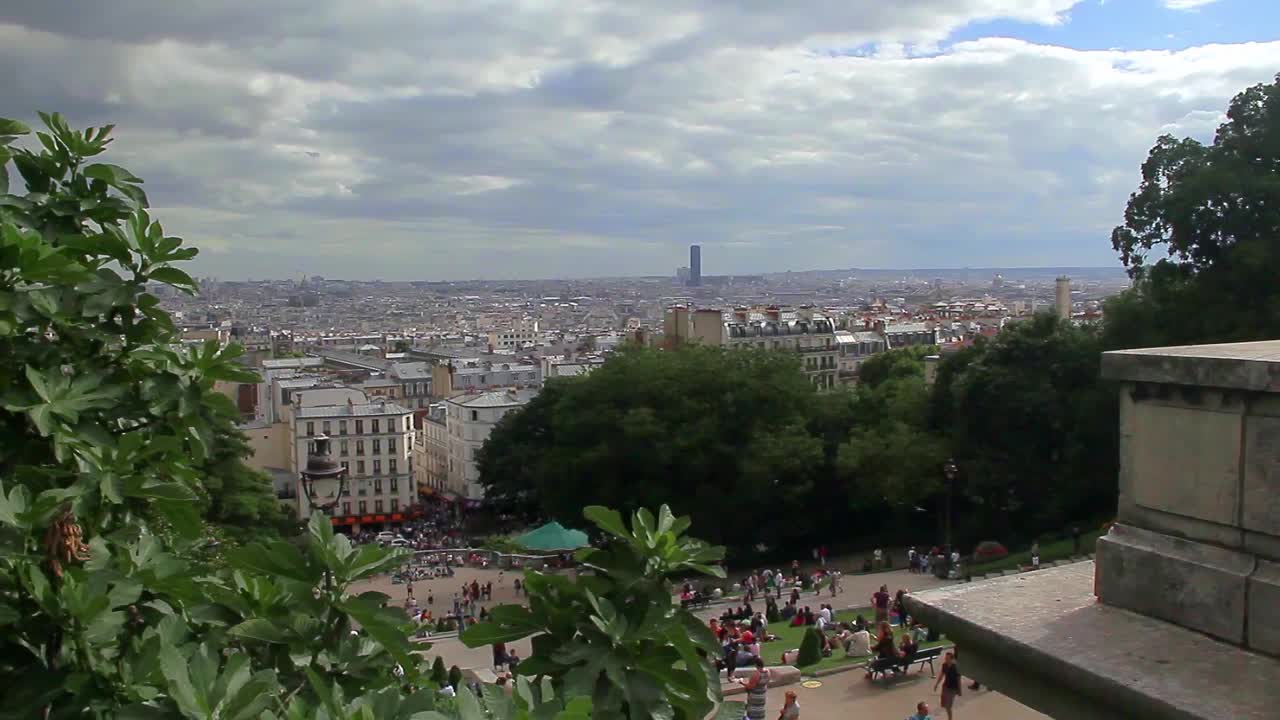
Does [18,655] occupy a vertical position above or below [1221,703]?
below

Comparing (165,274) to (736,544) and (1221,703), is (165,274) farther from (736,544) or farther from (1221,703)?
(736,544)

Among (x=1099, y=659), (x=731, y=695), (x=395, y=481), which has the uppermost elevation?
(x=1099, y=659)

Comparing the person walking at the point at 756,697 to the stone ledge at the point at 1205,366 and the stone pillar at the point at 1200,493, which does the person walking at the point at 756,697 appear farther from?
the stone ledge at the point at 1205,366

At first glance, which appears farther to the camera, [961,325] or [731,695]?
[961,325]

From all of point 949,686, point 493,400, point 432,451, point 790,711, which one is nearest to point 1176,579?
point 790,711

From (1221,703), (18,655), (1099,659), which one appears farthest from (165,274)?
(1221,703)

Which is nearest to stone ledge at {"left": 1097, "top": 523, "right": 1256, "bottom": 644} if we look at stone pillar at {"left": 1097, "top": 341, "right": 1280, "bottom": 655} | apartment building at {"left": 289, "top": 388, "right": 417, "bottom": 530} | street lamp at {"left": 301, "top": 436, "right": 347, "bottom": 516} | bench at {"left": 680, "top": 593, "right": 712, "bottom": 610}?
stone pillar at {"left": 1097, "top": 341, "right": 1280, "bottom": 655}

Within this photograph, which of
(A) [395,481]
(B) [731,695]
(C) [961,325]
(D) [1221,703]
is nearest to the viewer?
(D) [1221,703]
